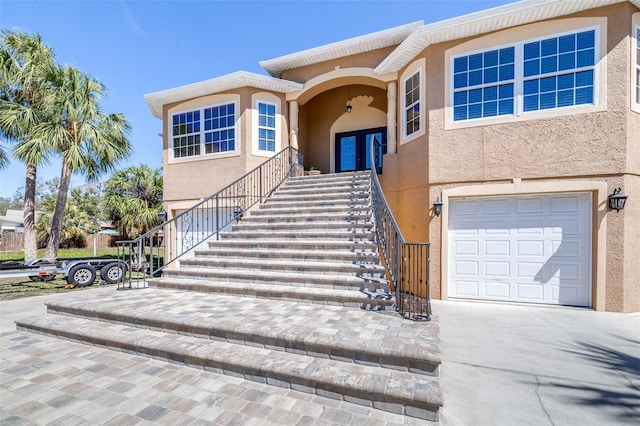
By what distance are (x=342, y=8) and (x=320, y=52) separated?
163 cm

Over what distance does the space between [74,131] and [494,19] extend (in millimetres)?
13207

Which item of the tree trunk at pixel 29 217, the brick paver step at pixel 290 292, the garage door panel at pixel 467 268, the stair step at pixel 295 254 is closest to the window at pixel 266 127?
the stair step at pixel 295 254

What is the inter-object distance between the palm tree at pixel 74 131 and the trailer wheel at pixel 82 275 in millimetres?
2850

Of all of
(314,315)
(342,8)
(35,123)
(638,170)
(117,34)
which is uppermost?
(342,8)

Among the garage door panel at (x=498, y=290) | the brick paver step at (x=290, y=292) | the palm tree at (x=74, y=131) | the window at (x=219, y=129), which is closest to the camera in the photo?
the brick paver step at (x=290, y=292)

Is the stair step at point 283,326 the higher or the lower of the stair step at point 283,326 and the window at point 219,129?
the lower

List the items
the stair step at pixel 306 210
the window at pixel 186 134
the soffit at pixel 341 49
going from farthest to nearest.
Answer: the window at pixel 186 134, the soffit at pixel 341 49, the stair step at pixel 306 210

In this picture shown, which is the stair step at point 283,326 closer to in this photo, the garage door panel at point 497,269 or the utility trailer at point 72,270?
the garage door panel at point 497,269

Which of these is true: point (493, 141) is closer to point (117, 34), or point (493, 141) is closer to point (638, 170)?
point (638, 170)

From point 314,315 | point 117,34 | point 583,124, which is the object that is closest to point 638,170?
point 583,124

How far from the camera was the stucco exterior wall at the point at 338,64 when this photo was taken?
8.93 meters

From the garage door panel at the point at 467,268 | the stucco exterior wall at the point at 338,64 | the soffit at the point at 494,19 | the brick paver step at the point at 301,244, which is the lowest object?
the garage door panel at the point at 467,268

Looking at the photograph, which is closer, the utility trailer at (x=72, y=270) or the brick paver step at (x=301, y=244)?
the brick paver step at (x=301, y=244)

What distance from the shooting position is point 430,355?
2838 mm
